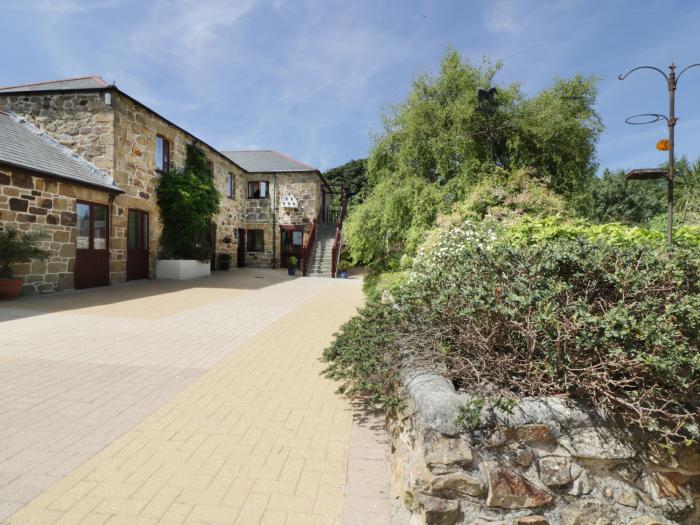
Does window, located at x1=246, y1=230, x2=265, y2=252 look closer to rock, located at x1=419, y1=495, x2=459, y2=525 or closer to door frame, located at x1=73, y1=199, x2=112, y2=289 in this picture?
door frame, located at x1=73, y1=199, x2=112, y2=289

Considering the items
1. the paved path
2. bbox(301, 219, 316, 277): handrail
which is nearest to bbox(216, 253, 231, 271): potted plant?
bbox(301, 219, 316, 277): handrail

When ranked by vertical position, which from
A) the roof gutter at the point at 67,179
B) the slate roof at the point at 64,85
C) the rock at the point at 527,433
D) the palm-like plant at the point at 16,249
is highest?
the slate roof at the point at 64,85

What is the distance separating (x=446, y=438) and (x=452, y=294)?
100 centimetres

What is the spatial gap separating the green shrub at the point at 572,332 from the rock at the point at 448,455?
0.35 m

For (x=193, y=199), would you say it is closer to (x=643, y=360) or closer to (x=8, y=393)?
(x=8, y=393)

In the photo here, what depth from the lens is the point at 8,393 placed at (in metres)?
3.32

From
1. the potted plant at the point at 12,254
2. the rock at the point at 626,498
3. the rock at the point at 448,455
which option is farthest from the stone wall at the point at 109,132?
the rock at the point at 626,498

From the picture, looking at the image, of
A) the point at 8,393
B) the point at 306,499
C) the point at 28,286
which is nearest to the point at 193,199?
the point at 28,286

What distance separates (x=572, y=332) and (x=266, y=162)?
21.0 m

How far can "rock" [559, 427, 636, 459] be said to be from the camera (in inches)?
72.5

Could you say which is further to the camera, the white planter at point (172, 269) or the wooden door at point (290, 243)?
the wooden door at point (290, 243)

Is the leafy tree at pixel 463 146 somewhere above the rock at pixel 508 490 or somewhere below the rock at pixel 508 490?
above

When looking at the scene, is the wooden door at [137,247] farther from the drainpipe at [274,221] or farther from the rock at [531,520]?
the rock at [531,520]

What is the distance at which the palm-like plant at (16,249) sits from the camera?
768 centimetres
